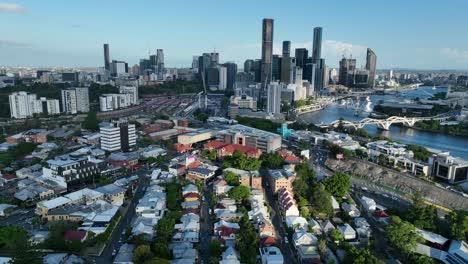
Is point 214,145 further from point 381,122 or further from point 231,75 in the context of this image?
point 231,75

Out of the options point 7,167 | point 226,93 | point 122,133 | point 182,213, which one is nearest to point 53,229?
point 182,213

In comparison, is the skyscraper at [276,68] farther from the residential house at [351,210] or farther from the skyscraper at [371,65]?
the residential house at [351,210]

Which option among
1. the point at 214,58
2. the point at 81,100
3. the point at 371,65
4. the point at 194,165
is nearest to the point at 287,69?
the point at 214,58

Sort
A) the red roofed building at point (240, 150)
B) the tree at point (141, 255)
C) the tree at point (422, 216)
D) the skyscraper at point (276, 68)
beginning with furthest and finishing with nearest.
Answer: the skyscraper at point (276, 68) → the red roofed building at point (240, 150) → the tree at point (422, 216) → the tree at point (141, 255)

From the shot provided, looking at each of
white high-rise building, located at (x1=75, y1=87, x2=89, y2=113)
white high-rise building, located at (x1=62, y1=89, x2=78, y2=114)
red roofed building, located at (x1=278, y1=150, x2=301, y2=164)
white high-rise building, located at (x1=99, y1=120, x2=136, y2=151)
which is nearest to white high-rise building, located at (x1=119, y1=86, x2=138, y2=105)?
white high-rise building, located at (x1=75, y1=87, x2=89, y2=113)

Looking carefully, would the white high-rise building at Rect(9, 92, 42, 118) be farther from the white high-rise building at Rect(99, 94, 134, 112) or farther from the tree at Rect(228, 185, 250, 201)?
the tree at Rect(228, 185, 250, 201)

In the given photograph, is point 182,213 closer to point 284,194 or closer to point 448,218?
point 284,194

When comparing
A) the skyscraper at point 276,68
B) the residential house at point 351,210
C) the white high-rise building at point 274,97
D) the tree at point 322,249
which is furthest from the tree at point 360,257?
the skyscraper at point 276,68
